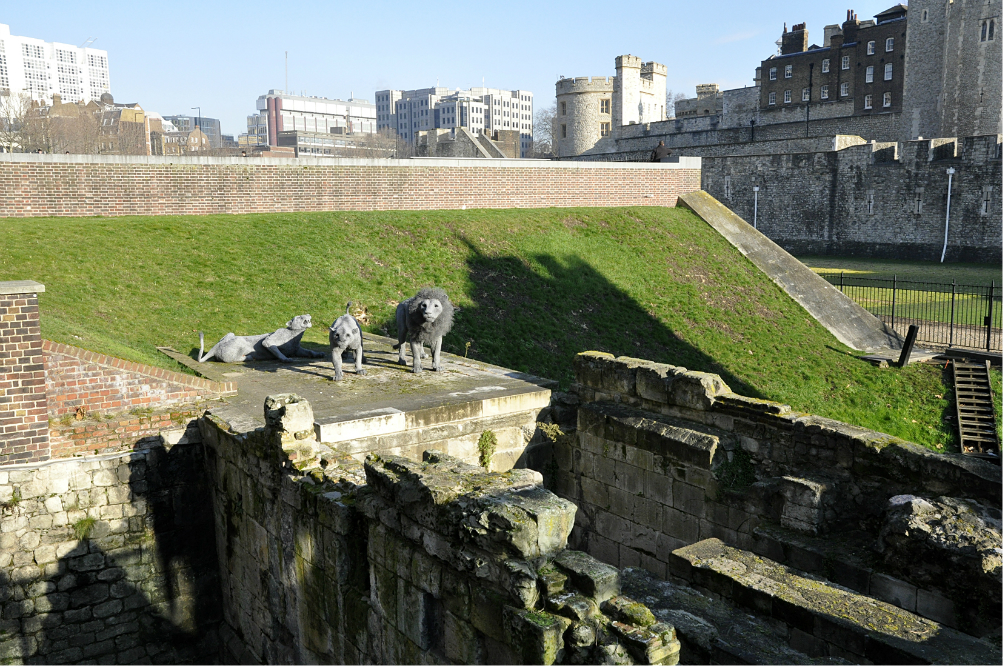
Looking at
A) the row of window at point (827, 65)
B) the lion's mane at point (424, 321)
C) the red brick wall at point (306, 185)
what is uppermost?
the row of window at point (827, 65)

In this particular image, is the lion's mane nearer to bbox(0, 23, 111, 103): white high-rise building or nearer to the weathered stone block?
the weathered stone block

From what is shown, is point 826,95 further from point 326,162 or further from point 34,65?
point 34,65

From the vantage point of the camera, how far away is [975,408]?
15.9 meters

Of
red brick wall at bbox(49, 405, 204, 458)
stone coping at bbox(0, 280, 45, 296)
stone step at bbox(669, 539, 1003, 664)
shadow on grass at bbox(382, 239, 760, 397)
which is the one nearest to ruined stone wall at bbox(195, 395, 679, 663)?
red brick wall at bbox(49, 405, 204, 458)

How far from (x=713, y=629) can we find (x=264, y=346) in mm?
8621

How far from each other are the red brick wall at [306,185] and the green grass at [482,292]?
76 cm

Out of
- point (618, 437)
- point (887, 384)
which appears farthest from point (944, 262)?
point (618, 437)

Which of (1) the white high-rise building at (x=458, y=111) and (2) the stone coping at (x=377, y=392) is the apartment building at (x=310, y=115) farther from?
(2) the stone coping at (x=377, y=392)

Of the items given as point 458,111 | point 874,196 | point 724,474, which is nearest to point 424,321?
point 724,474

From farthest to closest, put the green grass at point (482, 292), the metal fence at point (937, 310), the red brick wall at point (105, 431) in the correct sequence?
the metal fence at point (937, 310)
the green grass at point (482, 292)
the red brick wall at point (105, 431)

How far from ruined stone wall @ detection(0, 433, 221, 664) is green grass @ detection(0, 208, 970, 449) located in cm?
276

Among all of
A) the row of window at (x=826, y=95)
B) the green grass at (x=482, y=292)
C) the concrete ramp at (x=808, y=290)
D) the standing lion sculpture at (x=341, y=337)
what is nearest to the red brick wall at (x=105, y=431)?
the standing lion sculpture at (x=341, y=337)

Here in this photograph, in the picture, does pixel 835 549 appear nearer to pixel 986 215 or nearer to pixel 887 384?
pixel 887 384

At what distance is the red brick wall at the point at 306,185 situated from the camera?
17.4 m
